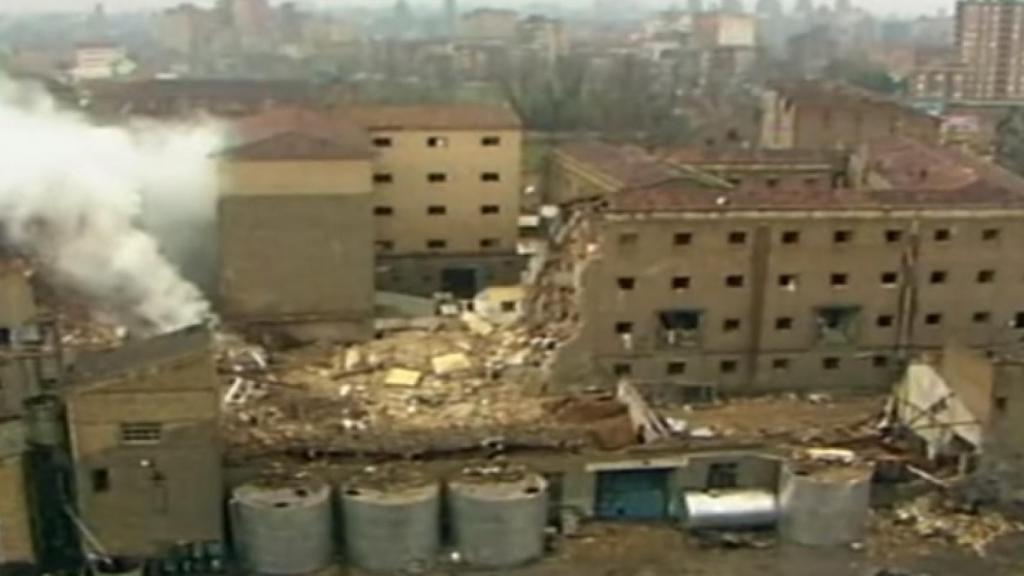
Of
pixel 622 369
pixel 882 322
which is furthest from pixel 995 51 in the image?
pixel 622 369

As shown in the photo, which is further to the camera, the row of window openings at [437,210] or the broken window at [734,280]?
the row of window openings at [437,210]

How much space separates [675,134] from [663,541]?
41.7 m

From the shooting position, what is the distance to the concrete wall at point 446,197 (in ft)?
121

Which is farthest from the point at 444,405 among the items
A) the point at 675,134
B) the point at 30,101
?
the point at 675,134

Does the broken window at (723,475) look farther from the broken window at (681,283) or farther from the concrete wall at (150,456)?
the concrete wall at (150,456)

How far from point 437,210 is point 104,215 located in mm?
9396

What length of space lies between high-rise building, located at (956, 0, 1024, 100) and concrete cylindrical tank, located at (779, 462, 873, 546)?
248ft

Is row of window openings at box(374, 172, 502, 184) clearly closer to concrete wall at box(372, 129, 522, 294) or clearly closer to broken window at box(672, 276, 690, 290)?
concrete wall at box(372, 129, 522, 294)

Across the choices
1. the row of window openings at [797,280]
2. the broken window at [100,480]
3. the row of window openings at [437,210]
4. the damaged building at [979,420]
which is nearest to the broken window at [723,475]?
the damaged building at [979,420]

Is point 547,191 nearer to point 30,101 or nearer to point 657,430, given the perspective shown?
point 30,101

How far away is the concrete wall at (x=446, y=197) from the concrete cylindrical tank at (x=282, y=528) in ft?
50.9

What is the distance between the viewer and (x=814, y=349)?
2903 cm

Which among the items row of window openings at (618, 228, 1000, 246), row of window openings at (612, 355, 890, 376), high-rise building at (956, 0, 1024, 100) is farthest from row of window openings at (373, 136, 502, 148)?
high-rise building at (956, 0, 1024, 100)

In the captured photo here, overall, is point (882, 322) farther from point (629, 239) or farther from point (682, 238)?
point (629, 239)
